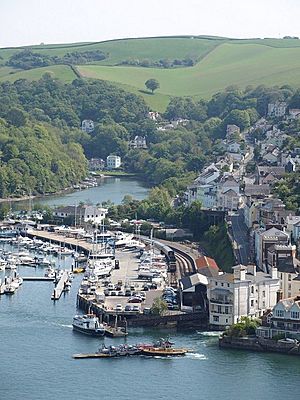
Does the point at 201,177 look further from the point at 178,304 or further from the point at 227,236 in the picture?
the point at 178,304

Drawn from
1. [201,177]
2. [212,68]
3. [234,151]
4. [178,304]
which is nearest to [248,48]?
[212,68]

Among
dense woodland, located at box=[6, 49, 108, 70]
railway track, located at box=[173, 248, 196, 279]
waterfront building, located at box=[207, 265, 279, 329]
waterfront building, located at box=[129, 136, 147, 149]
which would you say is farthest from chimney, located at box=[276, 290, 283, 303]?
dense woodland, located at box=[6, 49, 108, 70]

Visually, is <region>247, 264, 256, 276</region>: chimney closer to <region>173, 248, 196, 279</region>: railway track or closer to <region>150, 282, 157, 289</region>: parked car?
<region>150, 282, 157, 289</region>: parked car

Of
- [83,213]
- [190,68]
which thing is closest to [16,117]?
[83,213]

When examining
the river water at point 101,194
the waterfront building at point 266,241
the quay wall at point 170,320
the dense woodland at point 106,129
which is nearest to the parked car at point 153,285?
the waterfront building at point 266,241

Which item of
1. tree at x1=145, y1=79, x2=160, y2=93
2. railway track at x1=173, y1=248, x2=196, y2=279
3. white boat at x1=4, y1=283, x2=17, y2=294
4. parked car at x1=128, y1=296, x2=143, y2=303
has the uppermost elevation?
tree at x1=145, y1=79, x2=160, y2=93

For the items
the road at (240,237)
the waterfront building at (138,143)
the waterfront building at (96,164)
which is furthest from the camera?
the waterfront building at (138,143)

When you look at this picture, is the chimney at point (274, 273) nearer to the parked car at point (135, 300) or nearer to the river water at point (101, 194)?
the parked car at point (135, 300)

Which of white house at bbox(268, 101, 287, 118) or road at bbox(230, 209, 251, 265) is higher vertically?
white house at bbox(268, 101, 287, 118)
